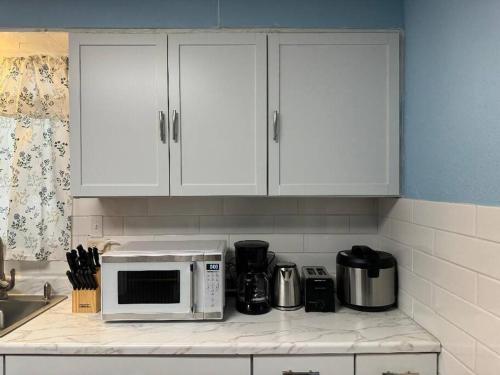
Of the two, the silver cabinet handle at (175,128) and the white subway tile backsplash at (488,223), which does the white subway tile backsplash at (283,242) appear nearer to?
the silver cabinet handle at (175,128)

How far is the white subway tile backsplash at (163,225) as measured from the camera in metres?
1.89

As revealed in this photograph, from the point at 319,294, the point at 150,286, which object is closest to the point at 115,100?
A: the point at 150,286

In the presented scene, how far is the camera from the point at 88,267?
1.65 m

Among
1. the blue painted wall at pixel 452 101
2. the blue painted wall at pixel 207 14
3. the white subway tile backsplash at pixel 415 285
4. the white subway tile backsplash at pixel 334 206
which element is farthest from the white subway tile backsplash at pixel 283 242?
the blue painted wall at pixel 207 14

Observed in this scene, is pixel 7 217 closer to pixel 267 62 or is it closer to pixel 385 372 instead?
pixel 267 62

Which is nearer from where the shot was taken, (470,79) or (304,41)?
(470,79)

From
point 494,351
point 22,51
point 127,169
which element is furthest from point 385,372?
point 22,51

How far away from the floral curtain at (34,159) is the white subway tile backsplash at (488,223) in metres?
1.89

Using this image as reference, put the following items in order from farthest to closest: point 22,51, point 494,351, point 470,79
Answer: point 22,51, point 470,79, point 494,351

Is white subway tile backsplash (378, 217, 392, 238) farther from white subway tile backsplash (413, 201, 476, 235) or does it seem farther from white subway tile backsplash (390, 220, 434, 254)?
white subway tile backsplash (413, 201, 476, 235)

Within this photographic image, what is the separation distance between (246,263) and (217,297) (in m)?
0.23

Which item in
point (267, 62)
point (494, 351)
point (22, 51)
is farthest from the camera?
point (22, 51)

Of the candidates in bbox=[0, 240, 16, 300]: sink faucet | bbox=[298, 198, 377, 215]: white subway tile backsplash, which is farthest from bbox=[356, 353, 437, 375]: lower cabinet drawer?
bbox=[0, 240, 16, 300]: sink faucet

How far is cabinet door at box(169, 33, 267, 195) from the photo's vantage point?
157 centimetres
